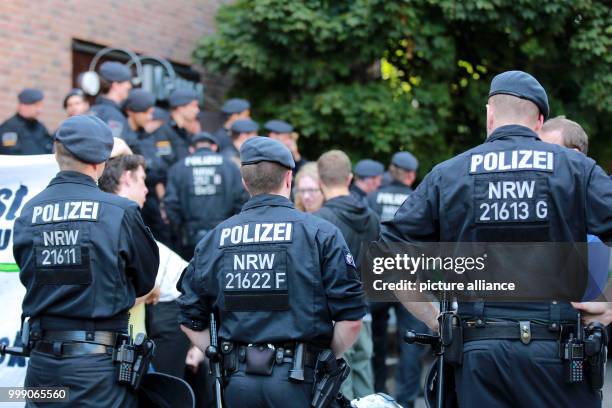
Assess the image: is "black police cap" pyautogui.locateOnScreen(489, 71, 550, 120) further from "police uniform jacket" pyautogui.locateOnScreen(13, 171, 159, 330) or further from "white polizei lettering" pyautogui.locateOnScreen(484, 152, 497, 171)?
"police uniform jacket" pyautogui.locateOnScreen(13, 171, 159, 330)

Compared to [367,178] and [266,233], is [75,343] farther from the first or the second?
[367,178]

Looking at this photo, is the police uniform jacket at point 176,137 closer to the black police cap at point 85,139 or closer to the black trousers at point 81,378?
the black police cap at point 85,139

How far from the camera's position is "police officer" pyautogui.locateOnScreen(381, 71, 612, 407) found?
147 inches

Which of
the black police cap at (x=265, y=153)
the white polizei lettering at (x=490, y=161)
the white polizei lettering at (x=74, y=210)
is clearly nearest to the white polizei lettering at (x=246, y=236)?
the black police cap at (x=265, y=153)

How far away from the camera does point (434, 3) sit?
11062 mm

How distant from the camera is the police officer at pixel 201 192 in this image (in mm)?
8445

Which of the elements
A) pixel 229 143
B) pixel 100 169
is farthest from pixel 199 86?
pixel 100 169

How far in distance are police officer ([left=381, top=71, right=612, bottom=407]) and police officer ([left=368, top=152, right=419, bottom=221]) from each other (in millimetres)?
4572

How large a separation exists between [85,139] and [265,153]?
0.94m

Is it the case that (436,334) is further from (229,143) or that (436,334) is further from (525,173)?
(229,143)

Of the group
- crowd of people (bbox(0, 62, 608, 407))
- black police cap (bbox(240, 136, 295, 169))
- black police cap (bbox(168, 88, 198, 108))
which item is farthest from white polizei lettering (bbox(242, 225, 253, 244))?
black police cap (bbox(168, 88, 198, 108))

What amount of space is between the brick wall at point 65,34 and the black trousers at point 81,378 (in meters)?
6.25

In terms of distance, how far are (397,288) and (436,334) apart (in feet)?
0.95

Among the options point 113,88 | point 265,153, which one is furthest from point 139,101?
point 265,153
